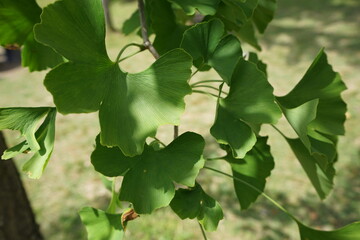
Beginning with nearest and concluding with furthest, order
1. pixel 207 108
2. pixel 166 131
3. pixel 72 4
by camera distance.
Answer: pixel 72 4 < pixel 166 131 < pixel 207 108

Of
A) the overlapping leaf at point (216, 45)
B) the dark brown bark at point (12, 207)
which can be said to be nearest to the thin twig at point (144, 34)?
the overlapping leaf at point (216, 45)

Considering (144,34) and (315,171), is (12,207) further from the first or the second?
(315,171)

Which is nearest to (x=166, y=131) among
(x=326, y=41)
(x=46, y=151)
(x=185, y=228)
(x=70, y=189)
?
(x=70, y=189)

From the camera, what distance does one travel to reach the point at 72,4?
0.59 metres

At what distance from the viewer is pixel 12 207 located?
1.58m

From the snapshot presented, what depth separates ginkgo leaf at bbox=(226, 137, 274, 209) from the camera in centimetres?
92

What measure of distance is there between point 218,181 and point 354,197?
0.98 m

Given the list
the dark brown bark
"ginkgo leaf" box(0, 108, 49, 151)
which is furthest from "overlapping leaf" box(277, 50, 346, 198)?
the dark brown bark

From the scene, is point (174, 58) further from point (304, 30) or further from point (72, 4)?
point (304, 30)

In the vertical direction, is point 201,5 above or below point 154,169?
above

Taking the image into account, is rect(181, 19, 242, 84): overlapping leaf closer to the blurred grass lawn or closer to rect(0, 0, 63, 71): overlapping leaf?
rect(0, 0, 63, 71): overlapping leaf

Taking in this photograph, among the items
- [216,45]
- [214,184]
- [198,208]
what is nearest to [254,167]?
[198,208]

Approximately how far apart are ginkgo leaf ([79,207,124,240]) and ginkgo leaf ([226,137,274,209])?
0.32m

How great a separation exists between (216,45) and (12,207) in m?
1.29
